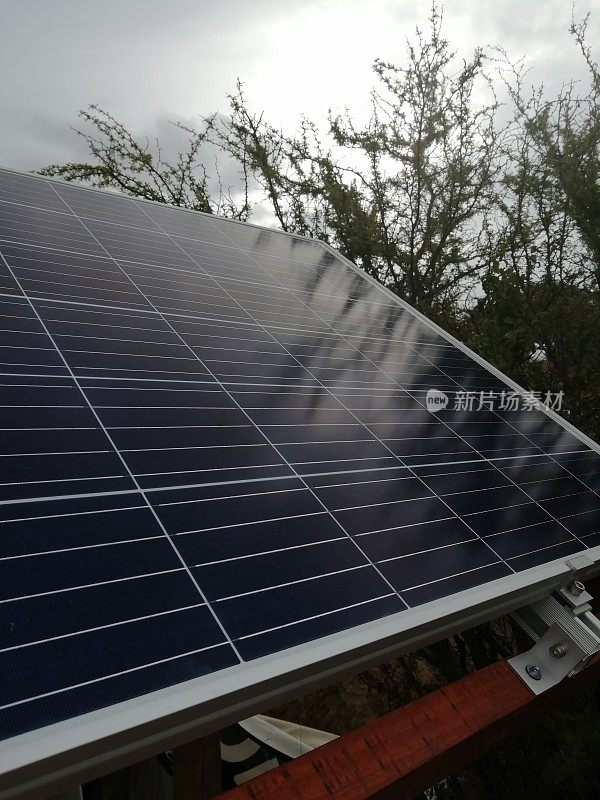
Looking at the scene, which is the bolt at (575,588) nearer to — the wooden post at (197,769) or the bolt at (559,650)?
the bolt at (559,650)

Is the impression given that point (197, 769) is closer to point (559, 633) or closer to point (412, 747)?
point (412, 747)

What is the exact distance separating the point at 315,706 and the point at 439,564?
832 centimetres

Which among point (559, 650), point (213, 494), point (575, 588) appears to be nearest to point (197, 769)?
point (213, 494)

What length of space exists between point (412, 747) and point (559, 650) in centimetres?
99

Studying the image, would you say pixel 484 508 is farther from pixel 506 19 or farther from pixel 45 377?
pixel 506 19

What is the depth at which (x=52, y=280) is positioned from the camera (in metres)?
3.90

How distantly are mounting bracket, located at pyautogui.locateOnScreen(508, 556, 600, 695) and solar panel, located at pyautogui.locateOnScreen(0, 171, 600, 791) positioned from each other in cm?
16

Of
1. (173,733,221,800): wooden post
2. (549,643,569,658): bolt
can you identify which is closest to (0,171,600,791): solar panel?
(549,643,569,658): bolt

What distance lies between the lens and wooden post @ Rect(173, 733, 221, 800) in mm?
2617

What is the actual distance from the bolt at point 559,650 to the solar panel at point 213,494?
Result: 0.31m

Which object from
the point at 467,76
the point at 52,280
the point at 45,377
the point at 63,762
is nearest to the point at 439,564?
the point at 63,762

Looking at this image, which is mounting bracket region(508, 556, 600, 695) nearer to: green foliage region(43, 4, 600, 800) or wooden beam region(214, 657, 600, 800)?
wooden beam region(214, 657, 600, 800)

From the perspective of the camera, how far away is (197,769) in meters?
2.64

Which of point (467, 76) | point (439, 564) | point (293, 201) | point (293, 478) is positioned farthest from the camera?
point (293, 201)
